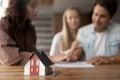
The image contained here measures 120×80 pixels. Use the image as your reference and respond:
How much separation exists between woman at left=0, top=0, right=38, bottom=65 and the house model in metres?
0.32

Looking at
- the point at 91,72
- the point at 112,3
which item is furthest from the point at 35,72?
the point at 112,3

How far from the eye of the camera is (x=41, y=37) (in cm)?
559

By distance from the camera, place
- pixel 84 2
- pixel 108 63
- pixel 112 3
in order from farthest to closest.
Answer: pixel 84 2, pixel 112 3, pixel 108 63

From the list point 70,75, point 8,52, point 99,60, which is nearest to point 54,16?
point 99,60

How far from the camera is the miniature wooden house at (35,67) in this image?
140 cm

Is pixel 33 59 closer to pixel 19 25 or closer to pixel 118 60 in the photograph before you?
pixel 19 25

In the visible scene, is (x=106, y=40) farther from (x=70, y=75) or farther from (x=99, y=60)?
(x=70, y=75)

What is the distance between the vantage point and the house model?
4.60 ft

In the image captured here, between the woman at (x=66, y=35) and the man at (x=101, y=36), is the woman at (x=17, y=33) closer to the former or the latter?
the man at (x=101, y=36)

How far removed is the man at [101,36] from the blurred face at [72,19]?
0.74 metres

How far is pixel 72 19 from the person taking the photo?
328 cm

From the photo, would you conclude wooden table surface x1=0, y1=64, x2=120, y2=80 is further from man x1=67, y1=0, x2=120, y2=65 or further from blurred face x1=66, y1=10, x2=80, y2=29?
blurred face x1=66, y1=10, x2=80, y2=29

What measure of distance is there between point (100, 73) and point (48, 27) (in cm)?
416

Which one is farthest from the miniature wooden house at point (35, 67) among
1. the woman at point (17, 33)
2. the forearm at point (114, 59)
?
the forearm at point (114, 59)
